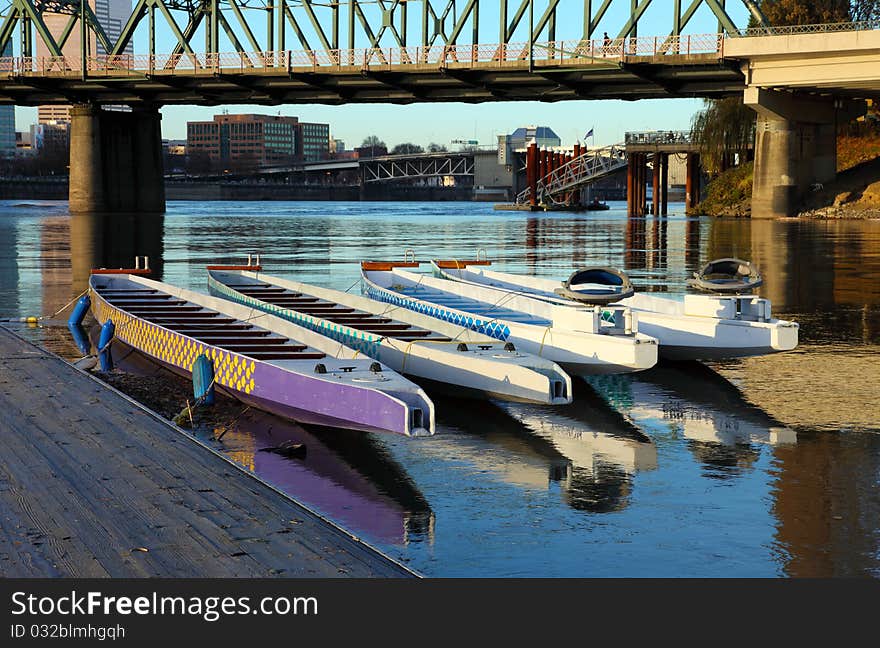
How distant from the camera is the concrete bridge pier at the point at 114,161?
102 m

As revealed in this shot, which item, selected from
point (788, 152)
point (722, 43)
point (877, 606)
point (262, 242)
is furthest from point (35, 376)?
point (788, 152)

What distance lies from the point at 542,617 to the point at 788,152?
77693 mm

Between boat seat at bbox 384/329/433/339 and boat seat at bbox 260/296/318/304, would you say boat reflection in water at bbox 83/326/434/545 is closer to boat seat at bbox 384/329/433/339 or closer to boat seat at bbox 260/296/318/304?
boat seat at bbox 384/329/433/339

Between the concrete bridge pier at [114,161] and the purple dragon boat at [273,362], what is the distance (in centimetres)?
8342

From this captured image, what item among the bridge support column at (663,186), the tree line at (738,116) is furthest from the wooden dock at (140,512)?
the bridge support column at (663,186)

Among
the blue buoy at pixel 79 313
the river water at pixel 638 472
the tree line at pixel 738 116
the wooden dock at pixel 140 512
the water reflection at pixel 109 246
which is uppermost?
the tree line at pixel 738 116

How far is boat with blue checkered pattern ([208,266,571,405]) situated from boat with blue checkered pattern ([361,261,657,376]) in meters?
0.65

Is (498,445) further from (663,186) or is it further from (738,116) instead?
(663,186)

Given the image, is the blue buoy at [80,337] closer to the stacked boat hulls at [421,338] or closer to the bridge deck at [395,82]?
the stacked boat hulls at [421,338]

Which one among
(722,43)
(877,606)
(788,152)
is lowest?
(877,606)

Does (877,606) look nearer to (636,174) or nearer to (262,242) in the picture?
(262,242)

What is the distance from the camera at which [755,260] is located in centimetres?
4203

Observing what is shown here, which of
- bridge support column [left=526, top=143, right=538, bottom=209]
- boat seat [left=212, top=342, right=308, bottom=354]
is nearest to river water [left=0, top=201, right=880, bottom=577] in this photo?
boat seat [left=212, top=342, right=308, bottom=354]

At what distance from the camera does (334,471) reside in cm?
1265
